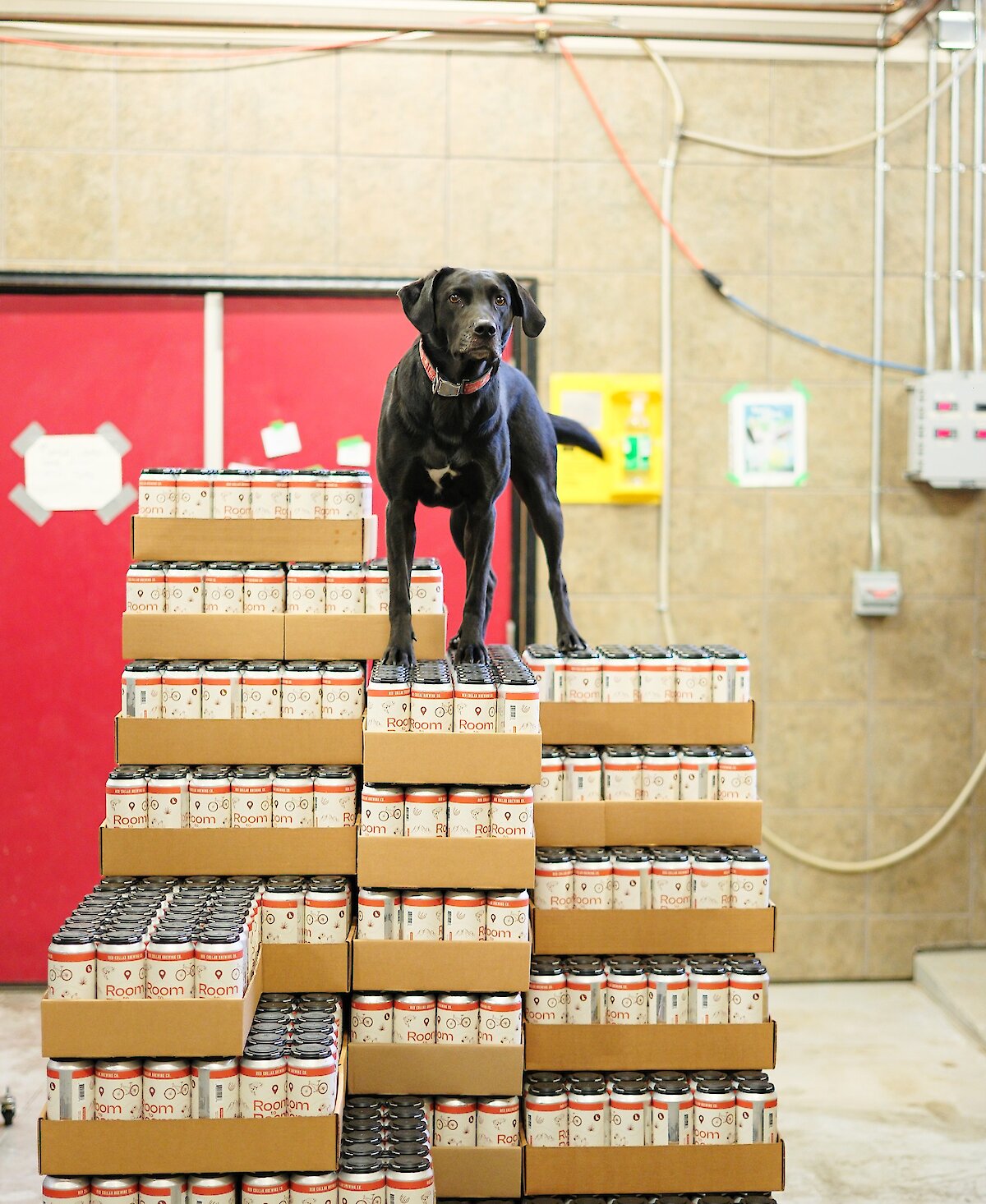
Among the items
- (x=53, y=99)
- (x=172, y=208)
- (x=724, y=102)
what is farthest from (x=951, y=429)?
(x=53, y=99)

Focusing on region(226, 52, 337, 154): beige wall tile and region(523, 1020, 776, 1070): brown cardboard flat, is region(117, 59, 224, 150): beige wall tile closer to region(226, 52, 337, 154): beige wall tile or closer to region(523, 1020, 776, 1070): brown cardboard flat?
region(226, 52, 337, 154): beige wall tile

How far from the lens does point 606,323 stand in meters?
4.07

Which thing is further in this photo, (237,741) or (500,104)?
(500,104)

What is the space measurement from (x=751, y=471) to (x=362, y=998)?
2.40 metres

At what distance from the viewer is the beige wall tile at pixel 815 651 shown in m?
4.18

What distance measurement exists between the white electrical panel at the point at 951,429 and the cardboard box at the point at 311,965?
2.66 m

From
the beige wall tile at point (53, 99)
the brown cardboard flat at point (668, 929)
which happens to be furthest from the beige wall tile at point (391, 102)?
the brown cardboard flat at point (668, 929)

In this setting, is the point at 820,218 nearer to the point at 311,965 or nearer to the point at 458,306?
the point at 458,306

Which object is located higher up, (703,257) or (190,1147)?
(703,257)

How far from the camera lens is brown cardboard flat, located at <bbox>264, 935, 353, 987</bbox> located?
7.75 feet

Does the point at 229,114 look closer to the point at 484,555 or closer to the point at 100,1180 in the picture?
the point at 484,555

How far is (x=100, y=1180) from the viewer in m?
2.03

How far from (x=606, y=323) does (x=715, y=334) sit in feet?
1.20

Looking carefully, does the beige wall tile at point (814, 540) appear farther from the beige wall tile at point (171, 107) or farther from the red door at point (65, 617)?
the beige wall tile at point (171, 107)
